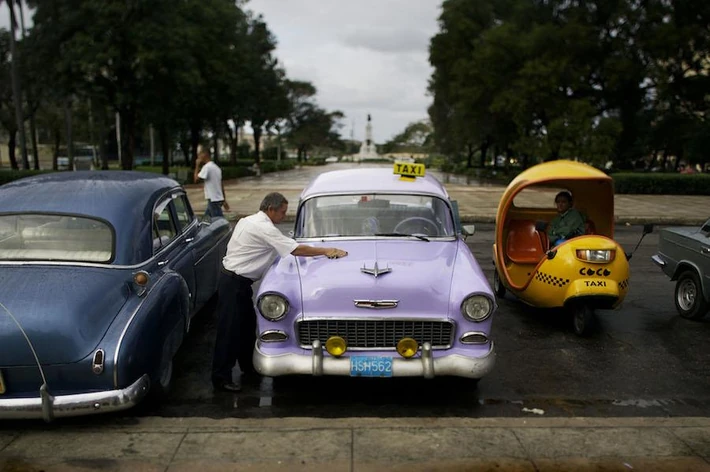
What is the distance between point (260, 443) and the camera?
12.5 feet

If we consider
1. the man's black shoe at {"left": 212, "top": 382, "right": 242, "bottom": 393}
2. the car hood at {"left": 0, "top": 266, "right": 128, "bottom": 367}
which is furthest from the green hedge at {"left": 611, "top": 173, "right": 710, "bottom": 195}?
the car hood at {"left": 0, "top": 266, "right": 128, "bottom": 367}

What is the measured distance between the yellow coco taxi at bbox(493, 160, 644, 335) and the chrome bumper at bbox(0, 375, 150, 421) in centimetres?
439

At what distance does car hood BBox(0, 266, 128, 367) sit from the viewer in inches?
152

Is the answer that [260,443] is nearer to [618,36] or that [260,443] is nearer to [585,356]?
[585,356]

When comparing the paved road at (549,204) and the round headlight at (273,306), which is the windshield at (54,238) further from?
the paved road at (549,204)

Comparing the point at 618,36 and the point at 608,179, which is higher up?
the point at 618,36

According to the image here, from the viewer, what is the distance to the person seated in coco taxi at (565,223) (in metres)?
7.06

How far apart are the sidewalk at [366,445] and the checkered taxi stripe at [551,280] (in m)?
2.33

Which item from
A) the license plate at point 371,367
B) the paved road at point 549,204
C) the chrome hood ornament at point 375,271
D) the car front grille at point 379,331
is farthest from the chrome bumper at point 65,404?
the paved road at point 549,204

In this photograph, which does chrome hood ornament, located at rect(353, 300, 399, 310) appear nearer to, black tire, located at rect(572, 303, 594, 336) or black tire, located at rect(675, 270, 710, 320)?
black tire, located at rect(572, 303, 594, 336)

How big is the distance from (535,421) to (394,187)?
2.99 metres

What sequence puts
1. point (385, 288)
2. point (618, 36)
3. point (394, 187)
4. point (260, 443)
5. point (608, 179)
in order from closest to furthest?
point (260, 443), point (385, 288), point (394, 187), point (608, 179), point (618, 36)

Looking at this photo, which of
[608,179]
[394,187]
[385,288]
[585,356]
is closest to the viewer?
[385,288]

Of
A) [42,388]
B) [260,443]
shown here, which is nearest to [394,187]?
[260,443]
